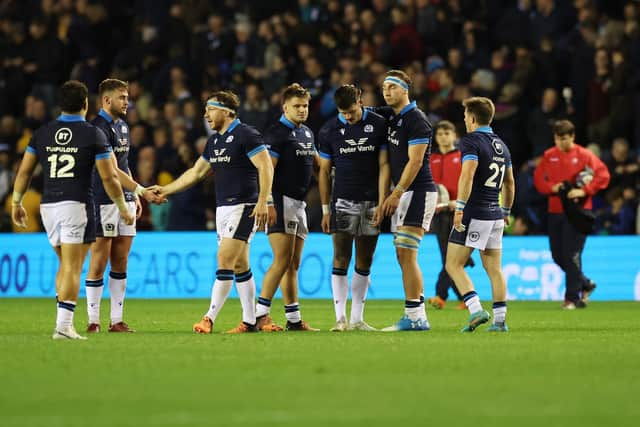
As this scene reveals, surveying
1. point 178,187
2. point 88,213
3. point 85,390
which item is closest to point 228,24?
point 178,187

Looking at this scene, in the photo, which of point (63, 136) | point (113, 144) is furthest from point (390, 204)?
point (63, 136)

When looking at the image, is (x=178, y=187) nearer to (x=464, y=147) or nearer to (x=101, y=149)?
(x=101, y=149)

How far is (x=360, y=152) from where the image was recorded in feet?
41.2

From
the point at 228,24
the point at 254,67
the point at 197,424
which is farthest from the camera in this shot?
the point at 228,24

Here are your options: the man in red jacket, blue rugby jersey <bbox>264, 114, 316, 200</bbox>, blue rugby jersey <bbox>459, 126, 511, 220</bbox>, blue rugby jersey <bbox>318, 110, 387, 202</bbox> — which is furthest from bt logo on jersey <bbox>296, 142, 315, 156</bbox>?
the man in red jacket

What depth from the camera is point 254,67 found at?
25.2 m

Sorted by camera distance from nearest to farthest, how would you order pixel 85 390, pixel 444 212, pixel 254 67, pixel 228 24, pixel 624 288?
1. pixel 85 390
2. pixel 444 212
3. pixel 624 288
4. pixel 254 67
5. pixel 228 24

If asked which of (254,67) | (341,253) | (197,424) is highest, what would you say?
(254,67)

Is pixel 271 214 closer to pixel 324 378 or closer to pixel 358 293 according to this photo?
pixel 358 293

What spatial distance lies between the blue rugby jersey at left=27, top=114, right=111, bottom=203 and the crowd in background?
10.7 m

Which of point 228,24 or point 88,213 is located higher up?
point 228,24

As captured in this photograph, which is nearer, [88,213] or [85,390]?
[85,390]

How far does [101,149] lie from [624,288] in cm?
1118

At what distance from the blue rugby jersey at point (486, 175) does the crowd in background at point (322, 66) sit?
8.74 meters
